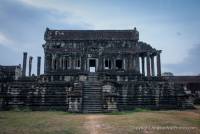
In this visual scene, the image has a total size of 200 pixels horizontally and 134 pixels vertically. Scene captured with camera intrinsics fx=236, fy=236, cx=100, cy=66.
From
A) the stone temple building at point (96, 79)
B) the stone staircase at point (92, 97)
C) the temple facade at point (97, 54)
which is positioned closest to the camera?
the stone staircase at point (92, 97)

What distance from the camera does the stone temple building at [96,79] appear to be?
76.0ft

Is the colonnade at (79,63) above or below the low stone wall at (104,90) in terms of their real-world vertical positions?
above

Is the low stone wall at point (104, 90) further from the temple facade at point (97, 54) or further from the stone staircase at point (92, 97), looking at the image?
the temple facade at point (97, 54)

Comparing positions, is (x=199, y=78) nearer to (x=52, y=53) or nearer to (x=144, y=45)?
(x=144, y=45)

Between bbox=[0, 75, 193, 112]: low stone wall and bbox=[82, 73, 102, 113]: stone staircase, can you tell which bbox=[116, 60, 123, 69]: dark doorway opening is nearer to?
bbox=[0, 75, 193, 112]: low stone wall

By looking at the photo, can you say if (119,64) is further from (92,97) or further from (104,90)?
(92,97)

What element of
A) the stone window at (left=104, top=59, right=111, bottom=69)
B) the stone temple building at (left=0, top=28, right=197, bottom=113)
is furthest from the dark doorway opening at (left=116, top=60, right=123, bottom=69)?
the stone window at (left=104, top=59, right=111, bottom=69)

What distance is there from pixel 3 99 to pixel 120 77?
1370 cm

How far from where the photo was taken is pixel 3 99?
2377 cm

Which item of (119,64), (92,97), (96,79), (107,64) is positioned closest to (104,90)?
(92,97)

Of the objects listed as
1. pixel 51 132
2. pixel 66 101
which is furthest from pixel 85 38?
pixel 51 132

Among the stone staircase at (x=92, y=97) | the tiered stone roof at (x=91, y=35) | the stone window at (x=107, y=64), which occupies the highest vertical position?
the tiered stone roof at (x=91, y=35)

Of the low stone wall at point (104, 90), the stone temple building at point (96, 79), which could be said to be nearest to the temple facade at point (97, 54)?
the stone temple building at point (96, 79)

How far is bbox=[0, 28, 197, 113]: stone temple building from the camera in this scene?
76.0 ft
